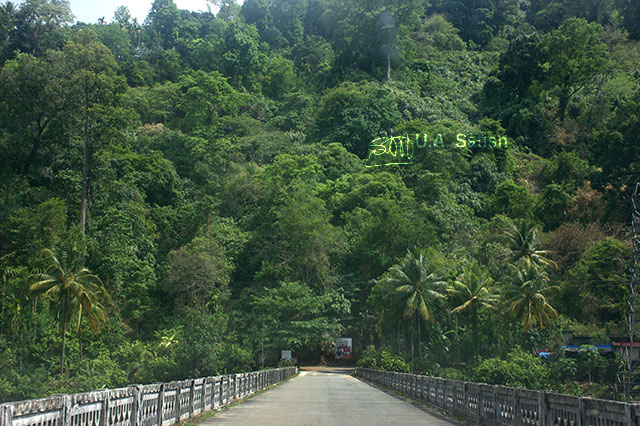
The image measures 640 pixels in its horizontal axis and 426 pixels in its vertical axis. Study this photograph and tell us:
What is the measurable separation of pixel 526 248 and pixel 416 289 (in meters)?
10.2

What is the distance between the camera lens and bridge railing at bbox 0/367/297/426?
7137mm

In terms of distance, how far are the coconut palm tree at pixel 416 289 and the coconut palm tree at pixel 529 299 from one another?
7.88 m

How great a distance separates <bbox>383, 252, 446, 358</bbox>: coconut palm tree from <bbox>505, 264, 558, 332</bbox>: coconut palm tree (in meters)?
7.88

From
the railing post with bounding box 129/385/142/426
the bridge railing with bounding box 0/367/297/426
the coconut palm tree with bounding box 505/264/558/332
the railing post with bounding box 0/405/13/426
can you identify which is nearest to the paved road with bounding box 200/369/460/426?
the bridge railing with bounding box 0/367/297/426

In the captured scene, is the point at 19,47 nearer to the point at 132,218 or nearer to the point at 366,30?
the point at 132,218

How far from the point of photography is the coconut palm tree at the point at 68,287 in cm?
4356

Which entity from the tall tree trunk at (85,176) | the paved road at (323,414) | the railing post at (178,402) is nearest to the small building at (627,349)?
the paved road at (323,414)

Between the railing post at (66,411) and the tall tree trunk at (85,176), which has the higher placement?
the tall tree trunk at (85,176)

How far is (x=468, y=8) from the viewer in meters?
119

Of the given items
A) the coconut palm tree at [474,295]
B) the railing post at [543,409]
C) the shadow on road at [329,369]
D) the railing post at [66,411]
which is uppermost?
the coconut palm tree at [474,295]

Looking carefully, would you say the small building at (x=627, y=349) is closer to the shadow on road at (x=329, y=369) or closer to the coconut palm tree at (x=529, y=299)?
the coconut palm tree at (x=529, y=299)

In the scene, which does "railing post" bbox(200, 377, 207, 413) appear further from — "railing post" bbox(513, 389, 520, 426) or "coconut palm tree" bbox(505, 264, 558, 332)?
"coconut palm tree" bbox(505, 264, 558, 332)

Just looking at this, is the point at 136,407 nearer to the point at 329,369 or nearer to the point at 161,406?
the point at 161,406

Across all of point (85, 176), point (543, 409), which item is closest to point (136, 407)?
point (543, 409)
